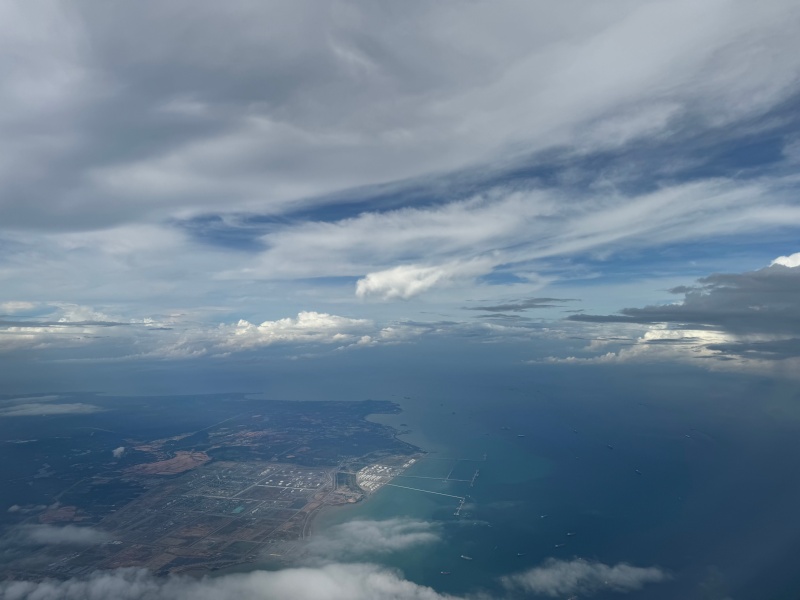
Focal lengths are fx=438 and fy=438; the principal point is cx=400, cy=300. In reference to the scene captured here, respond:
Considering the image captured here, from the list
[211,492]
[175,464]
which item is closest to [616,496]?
[211,492]

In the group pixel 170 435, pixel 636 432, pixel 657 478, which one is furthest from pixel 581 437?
pixel 170 435

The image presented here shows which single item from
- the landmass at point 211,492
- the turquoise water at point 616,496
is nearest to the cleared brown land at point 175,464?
the landmass at point 211,492

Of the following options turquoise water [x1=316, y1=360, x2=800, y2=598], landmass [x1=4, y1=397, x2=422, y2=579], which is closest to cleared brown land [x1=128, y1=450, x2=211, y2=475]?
landmass [x1=4, y1=397, x2=422, y2=579]

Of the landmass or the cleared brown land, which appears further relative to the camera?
the cleared brown land

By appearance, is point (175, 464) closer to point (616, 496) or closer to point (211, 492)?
point (211, 492)

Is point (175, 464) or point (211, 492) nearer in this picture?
point (211, 492)

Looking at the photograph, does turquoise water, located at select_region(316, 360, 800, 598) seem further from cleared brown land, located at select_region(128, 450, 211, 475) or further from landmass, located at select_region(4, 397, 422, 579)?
cleared brown land, located at select_region(128, 450, 211, 475)

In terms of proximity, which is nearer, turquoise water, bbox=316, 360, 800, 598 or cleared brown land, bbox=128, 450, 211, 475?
turquoise water, bbox=316, 360, 800, 598

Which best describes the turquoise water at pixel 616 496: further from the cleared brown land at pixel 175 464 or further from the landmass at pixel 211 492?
the cleared brown land at pixel 175 464
